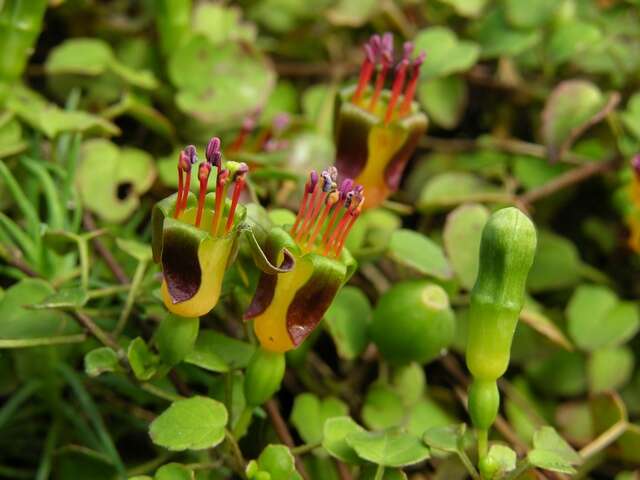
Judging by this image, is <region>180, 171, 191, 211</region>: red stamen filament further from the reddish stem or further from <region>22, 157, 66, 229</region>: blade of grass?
<region>22, 157, 66, 229</region>: blade of grass

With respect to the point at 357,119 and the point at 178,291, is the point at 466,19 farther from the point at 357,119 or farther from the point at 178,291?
the point at 178,291

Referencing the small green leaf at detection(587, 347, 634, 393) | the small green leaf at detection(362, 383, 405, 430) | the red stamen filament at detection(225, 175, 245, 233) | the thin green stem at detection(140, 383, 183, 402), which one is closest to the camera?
the red stamen filament at detection(225, 175, 245, 233)

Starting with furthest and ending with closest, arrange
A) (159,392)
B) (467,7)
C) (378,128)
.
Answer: (467,7), (378,128), (159,392)

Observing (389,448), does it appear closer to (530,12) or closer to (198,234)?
(198,234)

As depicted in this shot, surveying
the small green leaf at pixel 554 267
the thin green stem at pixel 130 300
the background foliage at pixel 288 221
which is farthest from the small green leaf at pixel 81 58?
the small green leaf at pixel 554 267

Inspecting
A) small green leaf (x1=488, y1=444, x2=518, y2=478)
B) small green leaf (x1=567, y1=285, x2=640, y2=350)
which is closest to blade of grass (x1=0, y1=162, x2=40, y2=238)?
small green leaf (x1=488, y1=444, x2=518, y2=478)

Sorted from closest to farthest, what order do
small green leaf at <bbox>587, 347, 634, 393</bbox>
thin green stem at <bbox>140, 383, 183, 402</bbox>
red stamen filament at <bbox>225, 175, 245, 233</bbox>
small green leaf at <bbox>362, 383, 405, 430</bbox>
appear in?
red stamen filament at <bbox>225, 175, 245, 233</bbox>, thin green stem at <bbox>140, 383, 183, 402</bbox>, small green leaf at <bbox>362, 383, 405, 430</bbox>, small green leaf at <bbox>587, 347, 634, 393</bbox>

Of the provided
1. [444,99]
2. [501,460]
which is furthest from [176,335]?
[444,99]
